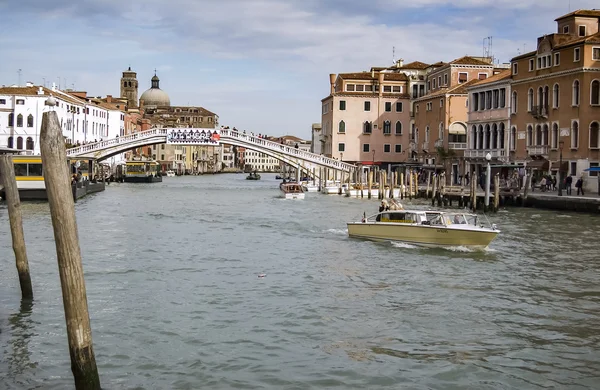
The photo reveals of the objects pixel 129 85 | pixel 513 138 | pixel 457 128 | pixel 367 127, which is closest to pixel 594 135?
pixel 513 138

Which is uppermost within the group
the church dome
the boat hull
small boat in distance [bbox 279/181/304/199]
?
the church dome

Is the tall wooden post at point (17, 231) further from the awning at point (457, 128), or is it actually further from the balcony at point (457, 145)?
the awning at point (457, 128)

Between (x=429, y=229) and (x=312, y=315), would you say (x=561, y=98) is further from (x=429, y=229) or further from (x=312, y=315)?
(x=312, y=315)

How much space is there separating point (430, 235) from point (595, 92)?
1468 cm

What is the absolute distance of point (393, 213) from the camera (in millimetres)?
15430

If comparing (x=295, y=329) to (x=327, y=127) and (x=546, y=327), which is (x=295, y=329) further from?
(x=327, y=127)

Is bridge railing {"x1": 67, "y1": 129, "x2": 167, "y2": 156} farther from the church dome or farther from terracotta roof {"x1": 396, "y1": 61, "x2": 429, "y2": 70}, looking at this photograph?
the church dome

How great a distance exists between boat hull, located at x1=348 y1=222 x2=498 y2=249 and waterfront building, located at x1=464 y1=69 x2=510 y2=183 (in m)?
16.6

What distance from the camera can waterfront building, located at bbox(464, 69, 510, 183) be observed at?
105 ft

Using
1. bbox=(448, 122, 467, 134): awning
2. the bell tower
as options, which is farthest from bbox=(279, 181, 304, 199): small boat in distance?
the bell tower

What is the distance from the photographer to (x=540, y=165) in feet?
94.2

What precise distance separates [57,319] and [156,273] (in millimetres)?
3266

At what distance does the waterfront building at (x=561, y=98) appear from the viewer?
86.6 feet

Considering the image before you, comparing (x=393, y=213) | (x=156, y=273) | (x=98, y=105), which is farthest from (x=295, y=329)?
(x=98, y=105)
